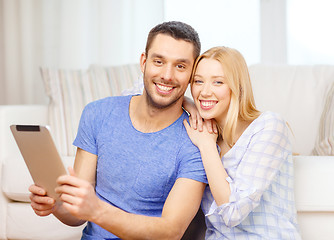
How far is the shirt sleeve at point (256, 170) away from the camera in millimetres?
1410

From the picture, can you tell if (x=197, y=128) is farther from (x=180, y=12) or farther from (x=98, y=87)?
(x=180, y=12)

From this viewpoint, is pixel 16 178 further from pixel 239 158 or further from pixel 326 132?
pixel 326 132

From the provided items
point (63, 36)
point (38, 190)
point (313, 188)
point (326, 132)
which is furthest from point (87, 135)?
point (63, 36)

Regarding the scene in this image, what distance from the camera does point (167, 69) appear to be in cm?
154

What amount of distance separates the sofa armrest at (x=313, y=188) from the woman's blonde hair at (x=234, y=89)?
315 millimetres

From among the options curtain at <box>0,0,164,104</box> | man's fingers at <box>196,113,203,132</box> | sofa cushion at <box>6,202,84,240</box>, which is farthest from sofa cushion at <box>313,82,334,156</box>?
curtain at <box>0,0,164,104</box>

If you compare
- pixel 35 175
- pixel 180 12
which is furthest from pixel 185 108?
pixel 180 12

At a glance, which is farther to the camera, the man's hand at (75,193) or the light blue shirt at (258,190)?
the light blue shirt at (258,190)

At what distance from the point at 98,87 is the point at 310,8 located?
149cm

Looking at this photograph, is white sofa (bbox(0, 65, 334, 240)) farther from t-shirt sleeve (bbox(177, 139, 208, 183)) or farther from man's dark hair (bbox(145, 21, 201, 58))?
man's dark hair (bbox(145, 21, 201, 58))

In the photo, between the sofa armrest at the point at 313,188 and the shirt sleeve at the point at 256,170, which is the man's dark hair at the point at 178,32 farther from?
the sofa armrest at the point at 313,188

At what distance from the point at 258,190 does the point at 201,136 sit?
0.24 m

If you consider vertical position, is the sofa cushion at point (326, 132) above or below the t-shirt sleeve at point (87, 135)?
below

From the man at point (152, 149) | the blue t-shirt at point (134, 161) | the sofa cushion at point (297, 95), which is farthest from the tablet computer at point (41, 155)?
the sofa cushion at point (297, 95)
